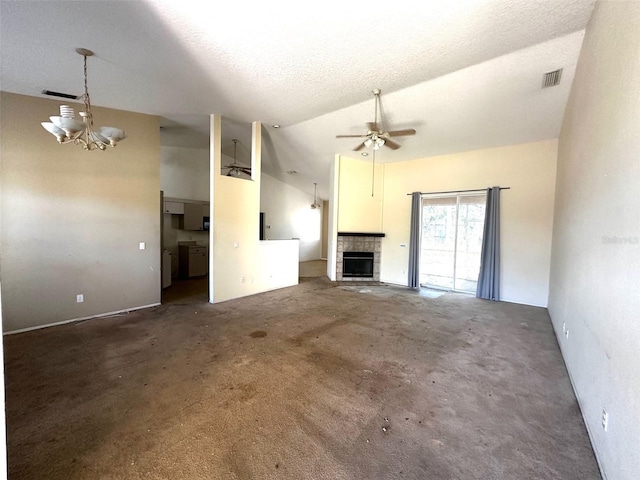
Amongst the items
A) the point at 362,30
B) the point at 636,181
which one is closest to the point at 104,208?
the point at 362,30

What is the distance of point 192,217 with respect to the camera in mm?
7555

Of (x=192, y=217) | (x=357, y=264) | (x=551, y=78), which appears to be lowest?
(x=357, y=264)

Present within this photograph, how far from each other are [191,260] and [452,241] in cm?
681

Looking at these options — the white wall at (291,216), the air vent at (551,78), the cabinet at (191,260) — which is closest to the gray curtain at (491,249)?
the air vent at (551,78)

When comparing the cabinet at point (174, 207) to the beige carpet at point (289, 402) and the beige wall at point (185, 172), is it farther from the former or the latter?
the beige carpet at point (289, 402)

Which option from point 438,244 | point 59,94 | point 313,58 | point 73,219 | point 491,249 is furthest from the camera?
point 438,244

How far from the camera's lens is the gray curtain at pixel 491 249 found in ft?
18.5

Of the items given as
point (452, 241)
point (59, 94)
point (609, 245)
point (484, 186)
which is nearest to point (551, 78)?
point (484, 186)

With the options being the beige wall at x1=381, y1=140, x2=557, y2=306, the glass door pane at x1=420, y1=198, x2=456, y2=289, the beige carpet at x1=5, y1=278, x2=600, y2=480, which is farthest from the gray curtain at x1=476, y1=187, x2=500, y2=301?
the beige carpet at x1=5, y1=278, x2=600, y2=480

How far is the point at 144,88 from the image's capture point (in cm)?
383

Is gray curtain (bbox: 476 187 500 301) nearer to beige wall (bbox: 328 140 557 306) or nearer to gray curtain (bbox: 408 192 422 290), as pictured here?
beige wall (bbox: 328 140 557 306)

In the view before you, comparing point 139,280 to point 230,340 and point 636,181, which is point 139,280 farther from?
point 636,181

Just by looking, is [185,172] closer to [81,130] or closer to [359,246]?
[81,130]

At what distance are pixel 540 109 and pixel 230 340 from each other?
228 inches
